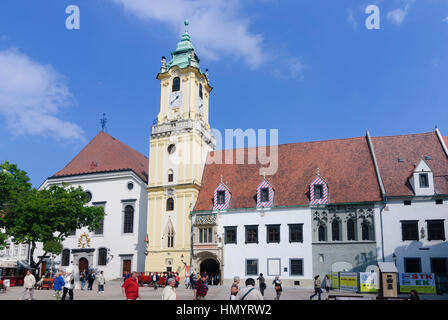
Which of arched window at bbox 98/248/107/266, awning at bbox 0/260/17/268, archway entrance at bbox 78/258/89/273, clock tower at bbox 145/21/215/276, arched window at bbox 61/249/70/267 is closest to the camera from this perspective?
awning at bbox 0/260/17/268

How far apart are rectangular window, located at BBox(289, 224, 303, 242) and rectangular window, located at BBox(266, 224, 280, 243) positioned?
122 centimetres

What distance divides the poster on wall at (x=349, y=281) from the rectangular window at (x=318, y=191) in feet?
27.9

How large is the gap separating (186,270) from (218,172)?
11.0 metres

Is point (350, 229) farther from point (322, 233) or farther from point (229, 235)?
point (229, 235)

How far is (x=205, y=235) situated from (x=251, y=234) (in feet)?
15.5

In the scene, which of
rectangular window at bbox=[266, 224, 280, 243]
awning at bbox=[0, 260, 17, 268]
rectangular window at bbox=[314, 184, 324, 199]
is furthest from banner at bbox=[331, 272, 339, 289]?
awning at bbox=[0, 260, 17, 268]

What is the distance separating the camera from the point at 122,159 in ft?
172

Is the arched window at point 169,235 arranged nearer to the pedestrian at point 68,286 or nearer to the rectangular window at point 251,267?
the rectangular window at point 251,267

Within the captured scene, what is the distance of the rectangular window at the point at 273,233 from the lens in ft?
133

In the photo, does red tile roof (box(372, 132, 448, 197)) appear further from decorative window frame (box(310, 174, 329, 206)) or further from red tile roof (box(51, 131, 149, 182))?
red tile roof (box(51, 131, 149, 182))

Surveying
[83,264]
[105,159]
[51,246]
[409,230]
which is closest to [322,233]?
[409,230]

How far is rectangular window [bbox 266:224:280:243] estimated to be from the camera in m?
40.5
